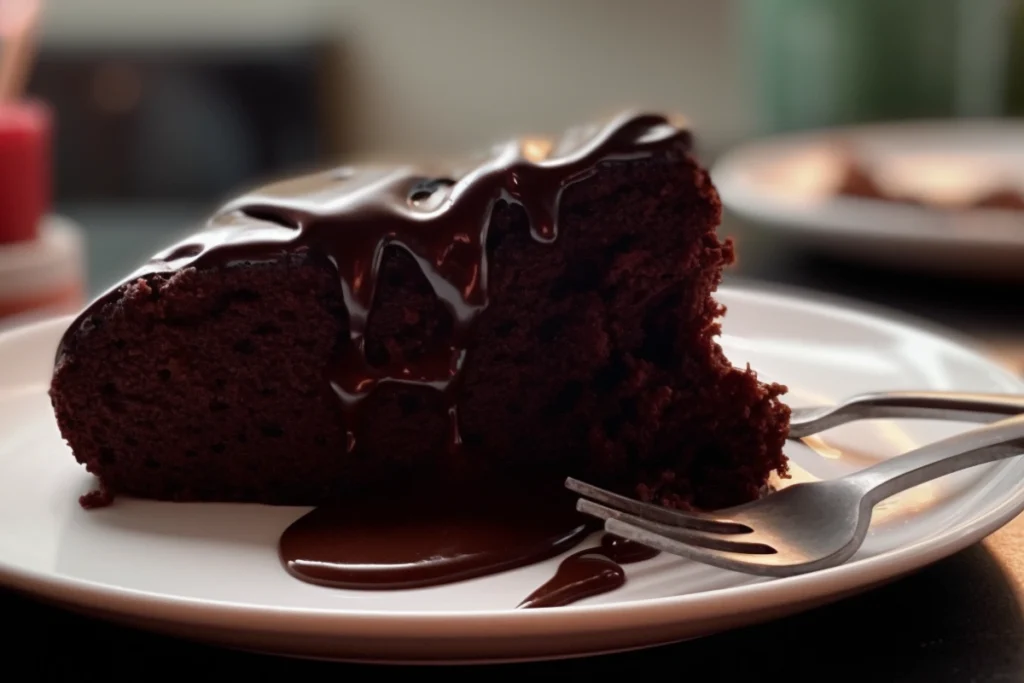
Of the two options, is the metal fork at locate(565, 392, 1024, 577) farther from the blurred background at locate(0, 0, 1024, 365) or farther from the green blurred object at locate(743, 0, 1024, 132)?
the blurred background at locate(0, 0, 1024, 365)

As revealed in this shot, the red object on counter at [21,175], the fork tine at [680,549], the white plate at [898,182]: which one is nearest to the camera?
the fork tine at [680,549]

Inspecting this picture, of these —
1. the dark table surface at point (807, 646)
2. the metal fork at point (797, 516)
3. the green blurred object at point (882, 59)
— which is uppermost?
the green blurred object at point (882, 59)

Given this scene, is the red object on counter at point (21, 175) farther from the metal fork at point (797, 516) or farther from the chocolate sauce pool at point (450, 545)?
the metal fork at point (797, 516)

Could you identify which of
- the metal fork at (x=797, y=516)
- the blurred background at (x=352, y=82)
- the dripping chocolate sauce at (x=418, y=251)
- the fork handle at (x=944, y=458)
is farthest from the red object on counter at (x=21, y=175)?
the blurred background at (x=352, y=82)

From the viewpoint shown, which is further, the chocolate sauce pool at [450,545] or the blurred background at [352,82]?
the blurred background at [352,82]

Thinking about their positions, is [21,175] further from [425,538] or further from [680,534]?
[680,534]

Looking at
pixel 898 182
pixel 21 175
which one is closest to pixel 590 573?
pixel 21 175
